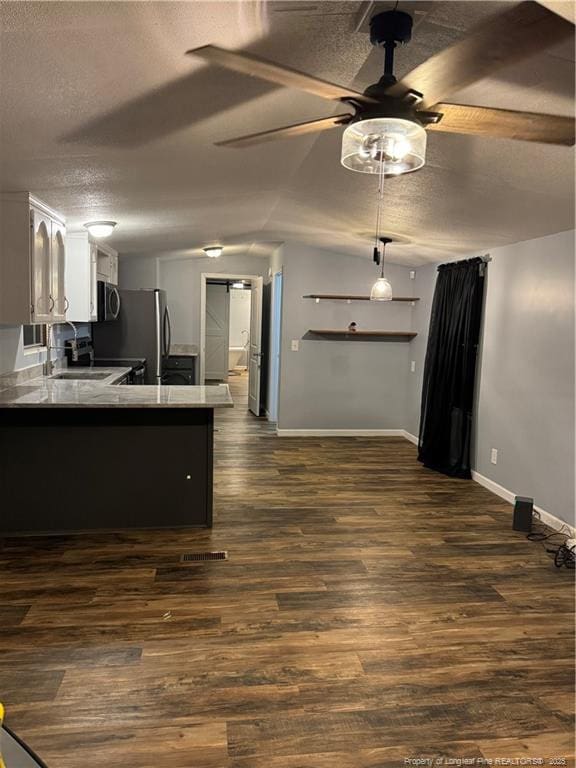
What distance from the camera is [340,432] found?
6879mm

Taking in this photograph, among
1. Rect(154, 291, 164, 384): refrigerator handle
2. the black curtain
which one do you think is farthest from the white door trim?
the black curtain

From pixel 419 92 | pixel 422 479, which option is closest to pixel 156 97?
pixel 419 92

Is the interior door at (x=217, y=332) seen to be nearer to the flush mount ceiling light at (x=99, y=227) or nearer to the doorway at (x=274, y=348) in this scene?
the doorway at (x=274, y=348)

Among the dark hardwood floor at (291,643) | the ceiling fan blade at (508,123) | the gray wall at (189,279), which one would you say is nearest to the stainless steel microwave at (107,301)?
the gray wall at (189,279)

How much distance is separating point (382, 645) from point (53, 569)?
193cm

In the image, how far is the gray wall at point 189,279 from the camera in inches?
332

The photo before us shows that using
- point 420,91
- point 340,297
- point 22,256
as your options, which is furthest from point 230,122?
point 340,297

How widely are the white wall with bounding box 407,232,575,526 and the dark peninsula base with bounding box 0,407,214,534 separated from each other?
2527mm

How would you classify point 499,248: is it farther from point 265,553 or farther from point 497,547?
point 265,553

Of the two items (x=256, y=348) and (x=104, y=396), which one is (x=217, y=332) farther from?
(x=104, y=396)

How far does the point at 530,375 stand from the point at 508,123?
121 inches

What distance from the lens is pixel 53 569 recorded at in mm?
3203

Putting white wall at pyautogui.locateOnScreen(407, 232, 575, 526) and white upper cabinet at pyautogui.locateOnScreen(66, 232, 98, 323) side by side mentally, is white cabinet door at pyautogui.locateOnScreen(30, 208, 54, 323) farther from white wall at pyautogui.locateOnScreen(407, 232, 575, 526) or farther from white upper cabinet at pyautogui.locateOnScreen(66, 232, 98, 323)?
white wall at pyautogui.locateOnScreen(407, 232, 575, 526)

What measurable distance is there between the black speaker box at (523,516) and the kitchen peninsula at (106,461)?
223 cm
